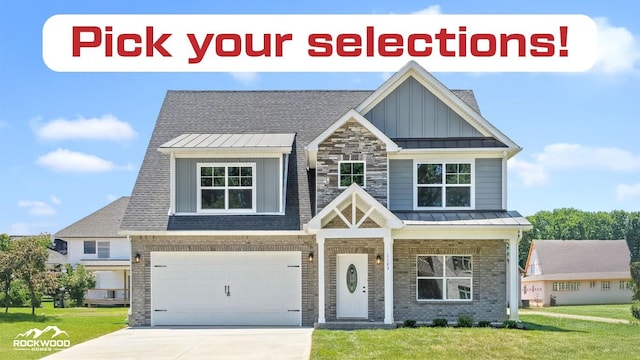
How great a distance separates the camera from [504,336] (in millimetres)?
19219

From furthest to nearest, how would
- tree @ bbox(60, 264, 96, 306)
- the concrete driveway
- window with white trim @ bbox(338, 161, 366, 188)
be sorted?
tree @ bbox(60, 264, 96, 306) → window with white trim @ bbox(338, 161, 366, 188) → the concrete driveway

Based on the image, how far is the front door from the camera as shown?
77.8 feet

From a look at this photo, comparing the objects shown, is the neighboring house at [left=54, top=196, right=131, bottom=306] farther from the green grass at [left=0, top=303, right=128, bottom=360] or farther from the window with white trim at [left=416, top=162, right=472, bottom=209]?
the window with white trim at [left=416, top=162, right=472, bottom=209]

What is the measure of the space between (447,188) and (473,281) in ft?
10.2

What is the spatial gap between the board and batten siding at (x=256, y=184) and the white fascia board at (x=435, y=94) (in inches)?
139

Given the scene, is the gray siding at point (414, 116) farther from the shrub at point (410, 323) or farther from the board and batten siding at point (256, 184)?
the shrub at point (410, 323)

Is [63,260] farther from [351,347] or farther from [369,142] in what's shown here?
[351,347]

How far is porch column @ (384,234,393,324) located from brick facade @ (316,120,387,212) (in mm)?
1682

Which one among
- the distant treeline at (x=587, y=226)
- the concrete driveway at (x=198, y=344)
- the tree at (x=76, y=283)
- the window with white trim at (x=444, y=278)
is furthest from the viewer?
the distant treeline at (x=587, y=226)

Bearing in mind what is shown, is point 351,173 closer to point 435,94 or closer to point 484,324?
point 435,94

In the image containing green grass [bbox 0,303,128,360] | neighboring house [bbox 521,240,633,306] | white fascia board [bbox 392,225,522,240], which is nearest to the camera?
green grass [bbox 0,303,128,360]

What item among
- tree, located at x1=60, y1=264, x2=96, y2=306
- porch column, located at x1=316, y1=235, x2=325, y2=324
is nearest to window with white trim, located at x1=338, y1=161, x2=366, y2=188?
porch column, located at x1=316, y1=235, x2=325, y2=324

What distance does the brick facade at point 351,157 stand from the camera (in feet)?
78.6

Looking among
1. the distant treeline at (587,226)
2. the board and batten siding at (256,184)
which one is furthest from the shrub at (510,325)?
the distant treeline at (587,226)
